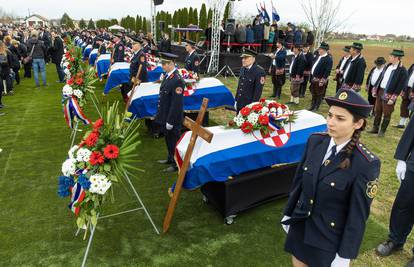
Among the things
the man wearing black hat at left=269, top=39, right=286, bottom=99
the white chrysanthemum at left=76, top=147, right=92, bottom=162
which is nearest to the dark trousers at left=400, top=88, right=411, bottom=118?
the man wearing black hat at left=269, top=39, right=286, bottom=99

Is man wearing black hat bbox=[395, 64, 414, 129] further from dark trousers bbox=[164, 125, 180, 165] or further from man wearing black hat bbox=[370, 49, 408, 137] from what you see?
dark trousers bbox=[164, 125, 180, 165]

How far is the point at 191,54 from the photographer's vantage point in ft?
29.3

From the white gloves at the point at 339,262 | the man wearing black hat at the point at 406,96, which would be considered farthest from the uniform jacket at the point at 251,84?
the white gloves at the point at 339,262

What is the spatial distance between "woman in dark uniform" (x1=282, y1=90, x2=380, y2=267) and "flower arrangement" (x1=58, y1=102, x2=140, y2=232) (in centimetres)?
158

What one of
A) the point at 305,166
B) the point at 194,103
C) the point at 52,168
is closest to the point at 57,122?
the point at 52,168

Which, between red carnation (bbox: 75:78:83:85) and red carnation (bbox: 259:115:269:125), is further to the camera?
red carnation (bbox: 75:78:83:85)

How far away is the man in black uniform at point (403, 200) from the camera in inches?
120

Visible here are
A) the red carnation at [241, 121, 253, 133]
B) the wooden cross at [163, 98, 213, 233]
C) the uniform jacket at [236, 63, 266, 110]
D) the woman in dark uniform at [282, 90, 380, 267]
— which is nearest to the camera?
the woman in dark uniform at [282, 90, 380, 267]

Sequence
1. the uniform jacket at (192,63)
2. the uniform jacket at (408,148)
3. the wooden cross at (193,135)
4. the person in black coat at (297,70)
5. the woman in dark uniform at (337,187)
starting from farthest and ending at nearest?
1. the person in black coat at (297,70)
2. the uniform jacket at (192,63)
3. the wooden cross at (193,135)
4. the uniform jacket at (408,148)
5. the woman in dark uniform at (337,187)

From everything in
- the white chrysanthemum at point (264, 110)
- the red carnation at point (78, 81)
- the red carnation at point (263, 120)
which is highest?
the red carnation at point (78, 81)

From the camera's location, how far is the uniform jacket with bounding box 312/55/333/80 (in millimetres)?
8734

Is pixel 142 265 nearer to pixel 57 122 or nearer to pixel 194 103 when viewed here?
pixel 194 103

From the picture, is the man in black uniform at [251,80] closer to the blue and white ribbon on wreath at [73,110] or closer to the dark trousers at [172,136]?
the dark trousers at [172,136]

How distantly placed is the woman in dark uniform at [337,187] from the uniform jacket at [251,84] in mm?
4014
